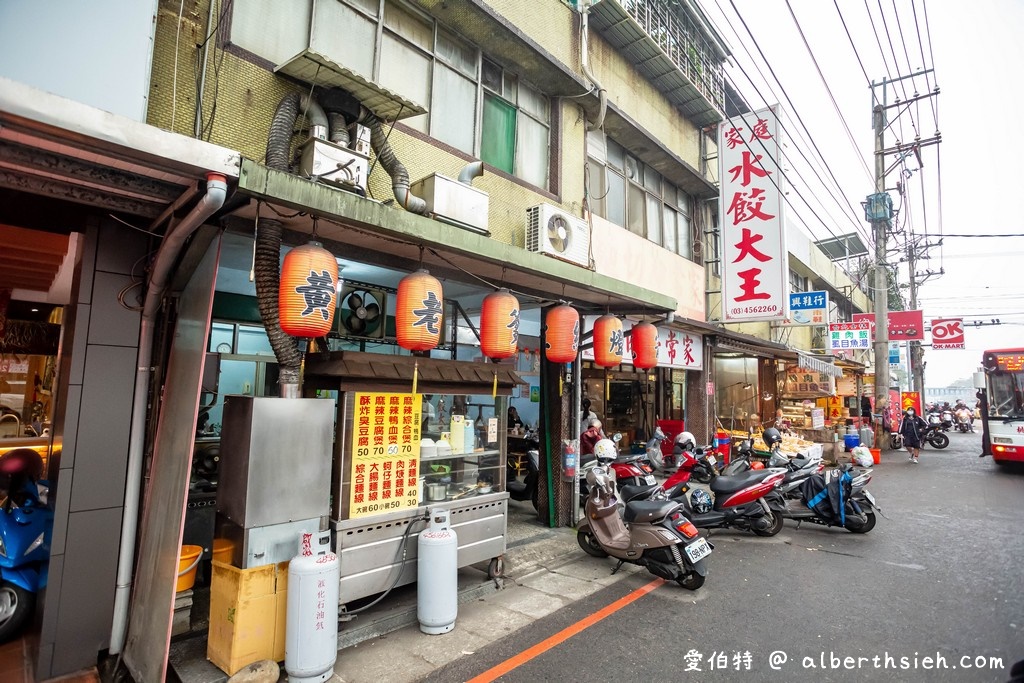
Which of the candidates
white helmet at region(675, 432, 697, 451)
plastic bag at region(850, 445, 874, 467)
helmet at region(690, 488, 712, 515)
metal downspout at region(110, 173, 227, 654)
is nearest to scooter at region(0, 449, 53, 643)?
metal downspout at region(110, 173, 227, 654)

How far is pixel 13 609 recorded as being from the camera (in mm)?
4918

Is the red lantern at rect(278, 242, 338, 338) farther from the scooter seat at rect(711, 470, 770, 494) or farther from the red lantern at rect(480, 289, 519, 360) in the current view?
the scooter seat at rect(711, 470, 770, 494)

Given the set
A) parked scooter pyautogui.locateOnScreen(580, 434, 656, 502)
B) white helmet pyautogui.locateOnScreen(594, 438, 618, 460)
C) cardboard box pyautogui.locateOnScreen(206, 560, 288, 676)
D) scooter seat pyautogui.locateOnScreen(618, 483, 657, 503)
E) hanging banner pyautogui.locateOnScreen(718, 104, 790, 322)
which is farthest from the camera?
hanging banner pyautogui.locateOnScreen(718, 104, 790, 322)

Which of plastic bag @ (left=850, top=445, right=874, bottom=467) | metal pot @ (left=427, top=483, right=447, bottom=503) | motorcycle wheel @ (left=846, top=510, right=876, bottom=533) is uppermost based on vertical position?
plastic bag @ (left=850, top=445, right=874, bottom=467)

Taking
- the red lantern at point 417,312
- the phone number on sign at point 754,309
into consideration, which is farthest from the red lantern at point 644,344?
the phone number on sign at point 754,309

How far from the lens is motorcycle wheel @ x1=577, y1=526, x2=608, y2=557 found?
25.1 ft

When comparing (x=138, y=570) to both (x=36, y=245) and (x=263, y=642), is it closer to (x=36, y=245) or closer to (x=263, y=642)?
(x=263, y=642)

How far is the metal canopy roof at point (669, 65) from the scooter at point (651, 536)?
9.77 m

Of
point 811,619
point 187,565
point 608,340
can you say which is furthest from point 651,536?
point 187,565

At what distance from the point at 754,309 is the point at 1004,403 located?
11.5 metres

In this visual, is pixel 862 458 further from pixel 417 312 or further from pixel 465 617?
pixel 417 312

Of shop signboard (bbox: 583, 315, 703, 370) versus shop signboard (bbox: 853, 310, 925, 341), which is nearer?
shop signboard (bbox: 583, 315, 703, 370)

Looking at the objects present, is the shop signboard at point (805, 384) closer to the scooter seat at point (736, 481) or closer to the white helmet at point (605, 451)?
the scooter seat at point (736, 481)

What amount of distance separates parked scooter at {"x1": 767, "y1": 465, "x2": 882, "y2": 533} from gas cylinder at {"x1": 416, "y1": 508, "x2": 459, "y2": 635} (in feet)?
21.2
